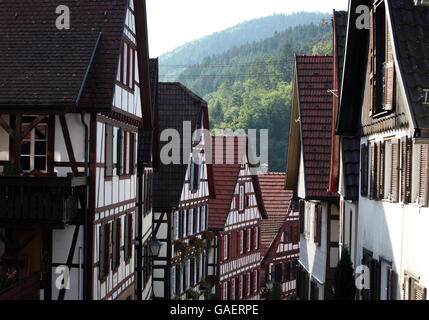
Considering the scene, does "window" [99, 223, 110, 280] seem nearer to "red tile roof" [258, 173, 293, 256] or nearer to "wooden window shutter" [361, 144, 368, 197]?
"wooden window shutter" [361, 144, 368, 197]

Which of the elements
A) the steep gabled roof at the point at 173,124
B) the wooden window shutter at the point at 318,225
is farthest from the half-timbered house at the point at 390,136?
the steep gabled roof at the point at 173,124

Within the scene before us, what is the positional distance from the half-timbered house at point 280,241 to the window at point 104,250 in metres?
28.2

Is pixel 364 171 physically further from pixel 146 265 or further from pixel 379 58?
pixel 146 265

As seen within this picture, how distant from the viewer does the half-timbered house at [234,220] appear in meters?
42.4

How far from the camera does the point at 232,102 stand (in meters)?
142

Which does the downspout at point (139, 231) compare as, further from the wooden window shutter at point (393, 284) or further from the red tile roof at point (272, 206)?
the red tile roof at point (272, 206)

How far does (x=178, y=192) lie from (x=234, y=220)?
1178 centimetres

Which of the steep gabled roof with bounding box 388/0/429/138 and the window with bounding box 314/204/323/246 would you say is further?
the window with bounding box 314/204/323/246

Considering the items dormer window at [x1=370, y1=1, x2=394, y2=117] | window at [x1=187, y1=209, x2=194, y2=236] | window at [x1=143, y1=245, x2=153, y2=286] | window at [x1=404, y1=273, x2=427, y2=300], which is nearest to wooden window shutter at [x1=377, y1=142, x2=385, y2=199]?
dormer window at [x1=370, y1=1, x2=394, y2=117]

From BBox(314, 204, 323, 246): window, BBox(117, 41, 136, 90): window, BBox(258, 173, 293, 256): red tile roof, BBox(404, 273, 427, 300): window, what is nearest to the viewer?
BBox(404, 273, 427, 300): window

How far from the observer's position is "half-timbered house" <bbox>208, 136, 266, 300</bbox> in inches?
1668

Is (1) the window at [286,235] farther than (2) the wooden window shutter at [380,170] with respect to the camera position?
Yes

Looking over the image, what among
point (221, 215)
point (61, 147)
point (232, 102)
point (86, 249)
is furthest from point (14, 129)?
point (232, 102)

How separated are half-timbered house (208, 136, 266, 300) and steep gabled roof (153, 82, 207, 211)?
823 centimetres
